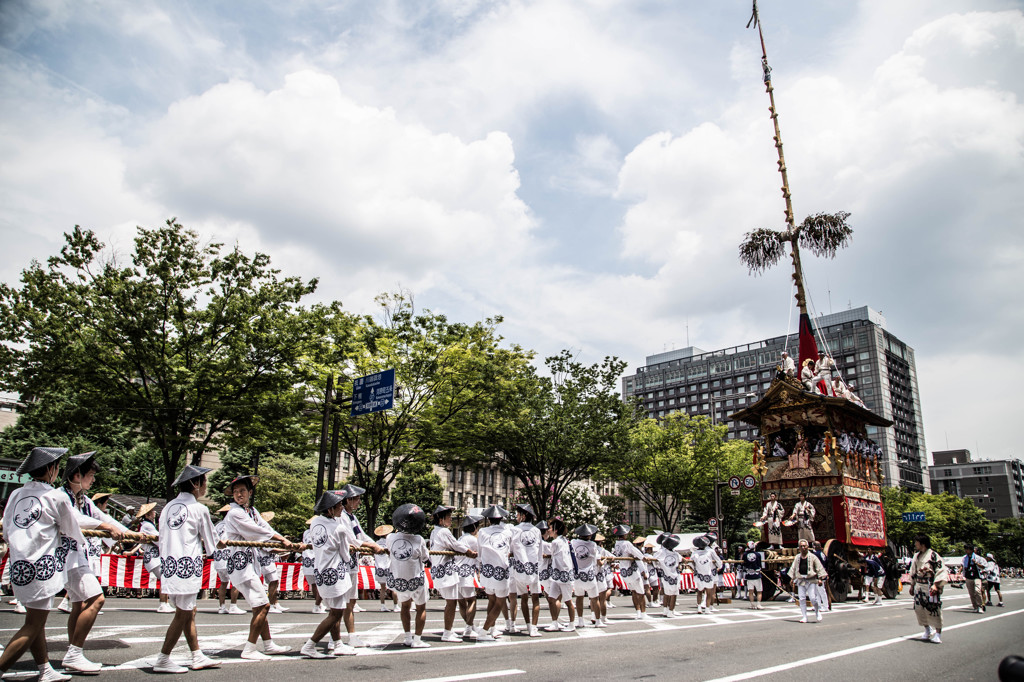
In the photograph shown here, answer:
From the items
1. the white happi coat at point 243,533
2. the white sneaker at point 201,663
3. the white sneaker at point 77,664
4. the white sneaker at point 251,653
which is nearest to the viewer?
the white sneaker at point 77,664

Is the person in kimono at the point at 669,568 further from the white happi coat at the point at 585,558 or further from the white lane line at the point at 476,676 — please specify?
the white lane line at the point at 476,676

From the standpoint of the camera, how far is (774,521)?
24.9 meters

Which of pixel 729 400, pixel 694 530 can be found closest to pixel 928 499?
pixel 694 530

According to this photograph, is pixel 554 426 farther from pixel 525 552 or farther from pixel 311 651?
pixel 311 651

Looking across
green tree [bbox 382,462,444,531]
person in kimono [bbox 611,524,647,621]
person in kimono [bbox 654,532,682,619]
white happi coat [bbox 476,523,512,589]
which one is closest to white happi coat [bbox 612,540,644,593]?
person in kimono [bbox 611,524,647,621]

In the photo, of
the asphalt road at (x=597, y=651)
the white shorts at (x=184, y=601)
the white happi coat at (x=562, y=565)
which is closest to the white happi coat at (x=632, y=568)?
the asphalt road at (x=597, y=651)

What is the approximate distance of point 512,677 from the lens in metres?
6.92

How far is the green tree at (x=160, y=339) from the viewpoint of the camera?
18719 mm

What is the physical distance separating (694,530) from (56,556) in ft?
187

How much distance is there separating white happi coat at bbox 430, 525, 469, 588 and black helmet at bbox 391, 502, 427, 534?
857mm

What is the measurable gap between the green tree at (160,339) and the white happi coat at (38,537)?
1336cm

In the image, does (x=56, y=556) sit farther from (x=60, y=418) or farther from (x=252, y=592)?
(x=60, y=418)

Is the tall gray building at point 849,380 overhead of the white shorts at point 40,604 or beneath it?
overhead

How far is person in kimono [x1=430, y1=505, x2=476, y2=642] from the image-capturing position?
10078 mm
